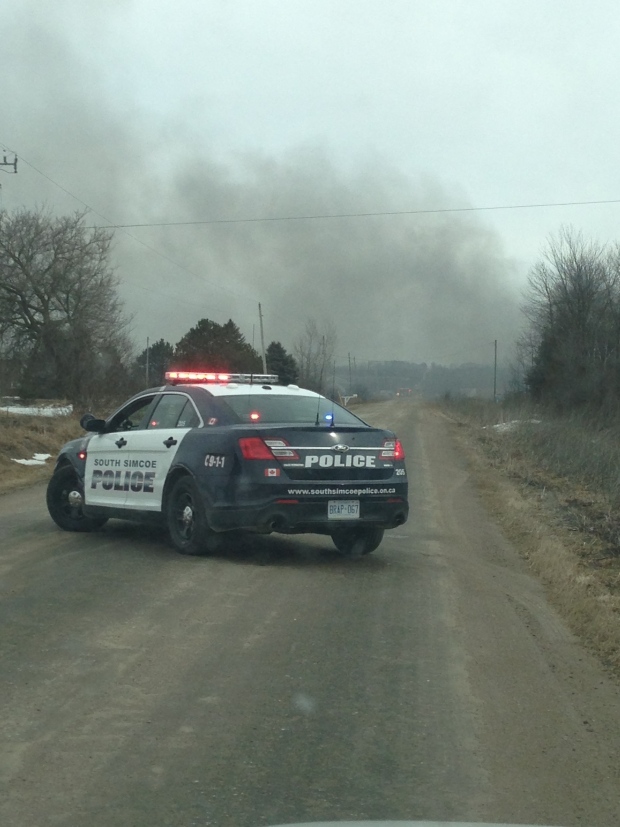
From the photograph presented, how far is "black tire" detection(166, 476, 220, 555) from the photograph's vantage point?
9.04 meters

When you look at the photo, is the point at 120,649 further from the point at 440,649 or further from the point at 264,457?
the point at 264,457

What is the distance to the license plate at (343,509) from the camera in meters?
8.83

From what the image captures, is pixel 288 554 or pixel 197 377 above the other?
pixel 197 377

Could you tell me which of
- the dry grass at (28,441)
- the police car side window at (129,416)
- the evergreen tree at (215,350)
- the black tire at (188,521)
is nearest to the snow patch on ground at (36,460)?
the dry grass at (28,441)

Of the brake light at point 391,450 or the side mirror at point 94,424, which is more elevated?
the side mirror at point 94,424

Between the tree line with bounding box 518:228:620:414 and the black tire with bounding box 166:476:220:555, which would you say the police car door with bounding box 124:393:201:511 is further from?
the tree line with bounding box 518:228:620:414

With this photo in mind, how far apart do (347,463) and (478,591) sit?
159cm

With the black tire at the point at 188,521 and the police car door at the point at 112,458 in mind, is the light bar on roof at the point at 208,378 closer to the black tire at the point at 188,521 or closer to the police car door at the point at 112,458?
A: the police car door at the point at 112,458

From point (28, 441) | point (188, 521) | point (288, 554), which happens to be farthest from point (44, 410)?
point (188, 521)

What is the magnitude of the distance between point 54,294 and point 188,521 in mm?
34228

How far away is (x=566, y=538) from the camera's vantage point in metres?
12.2

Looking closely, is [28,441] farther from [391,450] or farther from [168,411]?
[391,450]

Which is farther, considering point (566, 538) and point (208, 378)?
point (566, 538)

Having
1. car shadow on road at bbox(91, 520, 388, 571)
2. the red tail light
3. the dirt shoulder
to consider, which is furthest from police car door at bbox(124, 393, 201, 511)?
the dirt shoulder
